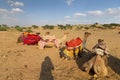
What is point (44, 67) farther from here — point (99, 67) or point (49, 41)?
point (49, 41)

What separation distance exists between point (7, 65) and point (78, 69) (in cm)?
353

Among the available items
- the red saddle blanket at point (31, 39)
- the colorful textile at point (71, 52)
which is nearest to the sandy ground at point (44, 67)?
the colorful textile at point (71, 52)

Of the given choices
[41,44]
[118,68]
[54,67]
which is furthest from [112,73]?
[41,44]

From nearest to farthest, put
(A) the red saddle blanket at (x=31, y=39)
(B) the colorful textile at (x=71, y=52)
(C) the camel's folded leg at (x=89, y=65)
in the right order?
(C) the camel's folded leg at (x=89, y=65), (B) the colorful textile at (x=71, y=52), (A) the red saddle blanket at (x=31, y=39)

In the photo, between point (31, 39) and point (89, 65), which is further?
point (31, 39)

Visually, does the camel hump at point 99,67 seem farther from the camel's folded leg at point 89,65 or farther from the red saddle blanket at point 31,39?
the red saddle blanket at point 31,39

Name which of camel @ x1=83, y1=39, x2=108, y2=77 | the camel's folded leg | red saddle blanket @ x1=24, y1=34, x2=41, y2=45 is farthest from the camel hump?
red saddle blanket @ x1=24, y1=34, x2=41, y2=45

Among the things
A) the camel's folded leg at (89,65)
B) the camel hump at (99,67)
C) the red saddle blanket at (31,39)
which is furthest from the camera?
the red saddle blanket at (31,39)

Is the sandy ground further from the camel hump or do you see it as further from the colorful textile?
the colorful textile

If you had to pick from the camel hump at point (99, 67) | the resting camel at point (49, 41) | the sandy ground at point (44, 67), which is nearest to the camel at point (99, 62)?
the camel hump at point (99, 67)

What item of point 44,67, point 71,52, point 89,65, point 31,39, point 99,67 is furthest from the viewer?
point 31,39

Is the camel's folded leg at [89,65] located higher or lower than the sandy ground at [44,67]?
higher

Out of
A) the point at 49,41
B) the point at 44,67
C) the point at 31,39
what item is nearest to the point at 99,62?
the point at 44,67

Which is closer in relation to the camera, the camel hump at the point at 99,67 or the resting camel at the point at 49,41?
the camel hump at the point at 99,67
